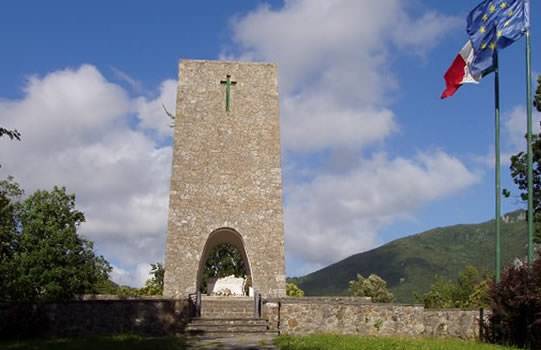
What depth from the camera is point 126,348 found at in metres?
11.9

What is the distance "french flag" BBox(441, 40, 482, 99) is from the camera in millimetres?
18844

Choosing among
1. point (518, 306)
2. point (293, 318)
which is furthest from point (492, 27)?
point (293, 318)

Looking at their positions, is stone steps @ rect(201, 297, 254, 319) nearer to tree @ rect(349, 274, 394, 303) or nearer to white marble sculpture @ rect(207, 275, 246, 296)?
white marble sculpture @ rect(207, 275, 246, 296)

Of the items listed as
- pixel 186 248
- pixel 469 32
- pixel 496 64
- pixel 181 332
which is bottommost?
pixel 181 332

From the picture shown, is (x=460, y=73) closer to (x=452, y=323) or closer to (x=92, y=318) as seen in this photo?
(x=452, y=323)

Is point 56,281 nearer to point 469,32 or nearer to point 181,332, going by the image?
point 181,332

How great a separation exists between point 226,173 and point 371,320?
32.1 ft

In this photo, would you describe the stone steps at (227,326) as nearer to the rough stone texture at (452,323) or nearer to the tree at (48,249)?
the rough stone texture at (452,323)

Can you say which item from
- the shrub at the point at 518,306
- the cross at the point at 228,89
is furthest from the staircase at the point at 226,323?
the cross at the point at 228,89

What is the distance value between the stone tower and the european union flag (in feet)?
29.7

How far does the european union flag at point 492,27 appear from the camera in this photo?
17.2m

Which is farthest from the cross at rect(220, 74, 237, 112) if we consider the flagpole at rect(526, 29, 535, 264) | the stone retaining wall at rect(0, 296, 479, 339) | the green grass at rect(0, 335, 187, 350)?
the green grass at rect(0, 335, 187, 350)

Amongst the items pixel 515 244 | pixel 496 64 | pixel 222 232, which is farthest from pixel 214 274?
pixel 515 244

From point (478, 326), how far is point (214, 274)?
2561cm
